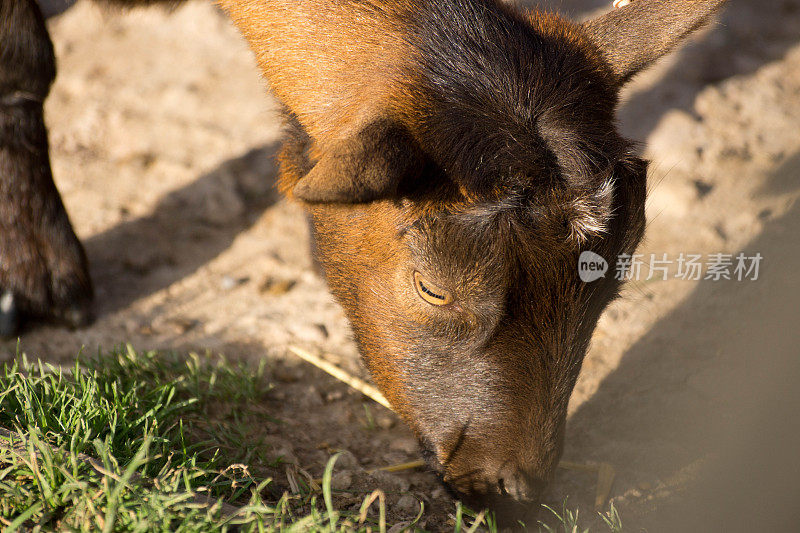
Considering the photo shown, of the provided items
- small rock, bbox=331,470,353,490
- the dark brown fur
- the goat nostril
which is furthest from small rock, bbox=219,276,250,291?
the goat nostril

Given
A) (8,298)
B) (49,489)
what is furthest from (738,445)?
(8,298)

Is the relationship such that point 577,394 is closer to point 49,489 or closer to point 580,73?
point 580,73

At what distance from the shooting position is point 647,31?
344 centimetres

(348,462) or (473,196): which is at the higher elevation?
(473,196)

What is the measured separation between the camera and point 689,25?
134 inches

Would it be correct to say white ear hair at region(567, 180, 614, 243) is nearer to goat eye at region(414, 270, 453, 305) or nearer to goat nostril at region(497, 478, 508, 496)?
goat eye at region(414, 270, 453, 305)

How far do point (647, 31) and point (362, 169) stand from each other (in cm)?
176

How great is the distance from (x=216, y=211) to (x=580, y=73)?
11.0ft

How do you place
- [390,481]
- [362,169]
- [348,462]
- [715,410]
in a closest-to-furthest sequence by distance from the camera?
1. [362,169]
2. [390,481]
3. [348,462]
4. [715,410]

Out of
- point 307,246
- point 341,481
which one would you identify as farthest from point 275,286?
point 341,481

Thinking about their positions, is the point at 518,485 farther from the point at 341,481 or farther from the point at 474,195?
the point at 474,195

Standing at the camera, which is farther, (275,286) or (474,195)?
(275,286)

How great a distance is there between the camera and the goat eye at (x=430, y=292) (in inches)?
115

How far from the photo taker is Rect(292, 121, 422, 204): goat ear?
2.55 meters
